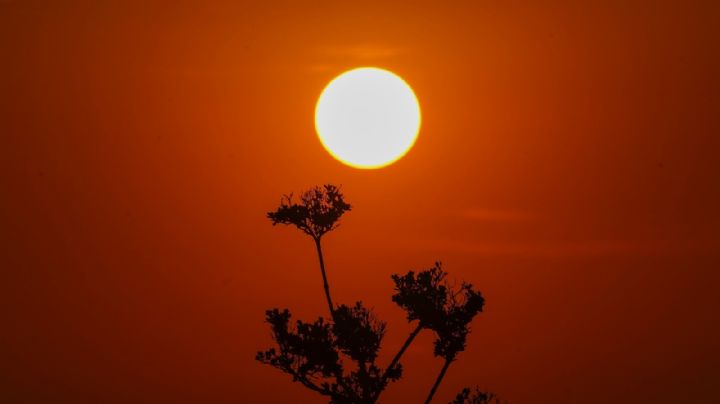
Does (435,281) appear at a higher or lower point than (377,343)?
higher

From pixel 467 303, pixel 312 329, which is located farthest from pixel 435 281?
pixel 312 329

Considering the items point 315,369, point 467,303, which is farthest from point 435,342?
point 315,369

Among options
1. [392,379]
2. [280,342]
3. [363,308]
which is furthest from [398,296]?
[280,342]

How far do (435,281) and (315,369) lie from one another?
131 inches

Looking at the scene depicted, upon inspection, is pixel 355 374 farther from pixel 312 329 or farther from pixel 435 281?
pixel 435 281

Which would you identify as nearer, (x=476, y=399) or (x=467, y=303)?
(x=467, y=303)

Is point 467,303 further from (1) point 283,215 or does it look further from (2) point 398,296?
(1) point 283,215

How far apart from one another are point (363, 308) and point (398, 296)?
841 millimetres

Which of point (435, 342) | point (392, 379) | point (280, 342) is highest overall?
point (435, 342)

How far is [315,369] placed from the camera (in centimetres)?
1510

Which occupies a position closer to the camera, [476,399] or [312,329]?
[312,329]

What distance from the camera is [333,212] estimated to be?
606 inches

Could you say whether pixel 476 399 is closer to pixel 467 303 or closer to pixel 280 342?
pixel 467 303

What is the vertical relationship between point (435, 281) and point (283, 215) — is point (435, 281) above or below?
above
